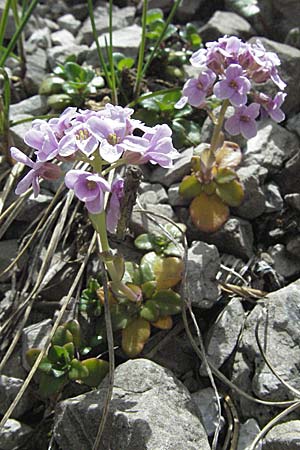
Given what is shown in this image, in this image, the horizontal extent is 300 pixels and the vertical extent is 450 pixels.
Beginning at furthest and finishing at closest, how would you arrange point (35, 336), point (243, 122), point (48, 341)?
point (243, 122) → point (35, 336) → point (48, 341)

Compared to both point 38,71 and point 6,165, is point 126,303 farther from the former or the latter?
point 38,71

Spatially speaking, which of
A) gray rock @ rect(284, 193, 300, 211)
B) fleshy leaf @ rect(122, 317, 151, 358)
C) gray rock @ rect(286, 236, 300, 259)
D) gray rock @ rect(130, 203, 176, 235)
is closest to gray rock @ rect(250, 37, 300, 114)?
gray rock @ rect(284, 193, 300, 211)

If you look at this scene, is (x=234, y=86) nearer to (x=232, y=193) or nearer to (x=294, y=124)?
(x=232, y=193)

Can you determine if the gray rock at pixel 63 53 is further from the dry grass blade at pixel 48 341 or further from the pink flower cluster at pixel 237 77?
the dry grass blade at pixel 48 341

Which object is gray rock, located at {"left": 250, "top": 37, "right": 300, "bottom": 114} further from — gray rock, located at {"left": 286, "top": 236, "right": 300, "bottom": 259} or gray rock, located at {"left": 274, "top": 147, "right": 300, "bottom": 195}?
gray rock, located at {"left": 286, "top": 236, "right": 300, "bottom": 259}

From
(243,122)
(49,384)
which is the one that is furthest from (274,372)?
(243,122)

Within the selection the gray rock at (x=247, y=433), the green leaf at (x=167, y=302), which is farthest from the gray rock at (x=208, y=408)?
the green leaf at (x=167, y=302)
